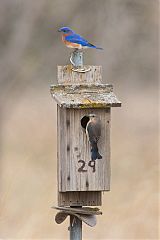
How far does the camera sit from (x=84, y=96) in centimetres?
480

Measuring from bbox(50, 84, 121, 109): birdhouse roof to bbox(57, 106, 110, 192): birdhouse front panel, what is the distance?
0.19 feet

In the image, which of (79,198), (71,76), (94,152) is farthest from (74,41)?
(79,198)

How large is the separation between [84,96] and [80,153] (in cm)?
31

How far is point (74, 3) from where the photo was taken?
9164 mm

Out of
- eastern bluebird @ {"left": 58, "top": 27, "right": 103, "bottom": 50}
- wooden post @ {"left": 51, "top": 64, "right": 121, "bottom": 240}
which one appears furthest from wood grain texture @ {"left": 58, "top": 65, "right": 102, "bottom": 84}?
eastern bluebird @ {"left": 58, "top": 27, "right": 103, "bottom": 50}

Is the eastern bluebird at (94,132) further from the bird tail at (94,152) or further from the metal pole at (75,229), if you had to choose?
the metal pole at (75,229)

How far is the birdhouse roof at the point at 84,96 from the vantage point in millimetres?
4715

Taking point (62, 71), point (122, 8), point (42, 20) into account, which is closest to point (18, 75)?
point (42, 20)

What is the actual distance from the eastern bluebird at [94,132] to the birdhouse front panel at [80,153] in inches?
0.9

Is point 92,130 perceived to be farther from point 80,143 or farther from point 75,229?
point 75,229

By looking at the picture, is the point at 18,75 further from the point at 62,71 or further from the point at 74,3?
the point at 62,71

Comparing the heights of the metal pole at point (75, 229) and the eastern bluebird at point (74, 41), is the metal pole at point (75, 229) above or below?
below

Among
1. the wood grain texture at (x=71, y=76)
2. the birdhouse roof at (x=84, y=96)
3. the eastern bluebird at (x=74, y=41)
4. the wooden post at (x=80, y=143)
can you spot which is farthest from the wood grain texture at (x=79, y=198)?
the eastern bluebird at (x=74, y=41)

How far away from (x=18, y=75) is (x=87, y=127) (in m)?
4.47
